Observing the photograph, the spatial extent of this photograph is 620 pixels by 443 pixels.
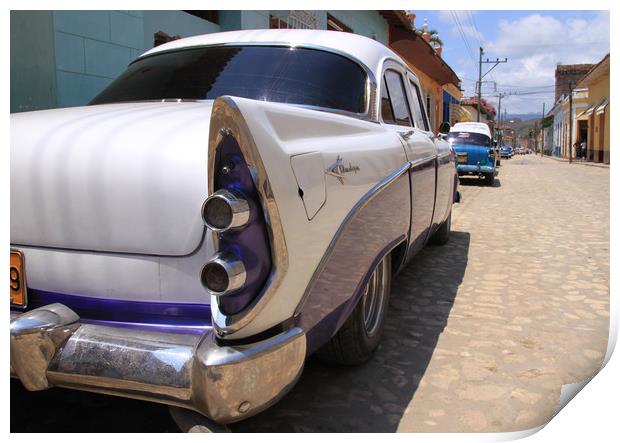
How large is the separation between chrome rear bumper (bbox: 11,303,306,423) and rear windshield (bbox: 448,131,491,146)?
13.6 m

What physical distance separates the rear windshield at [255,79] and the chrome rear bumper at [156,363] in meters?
1.37

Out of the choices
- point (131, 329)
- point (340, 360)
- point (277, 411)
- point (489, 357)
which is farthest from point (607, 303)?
point (131, 329)

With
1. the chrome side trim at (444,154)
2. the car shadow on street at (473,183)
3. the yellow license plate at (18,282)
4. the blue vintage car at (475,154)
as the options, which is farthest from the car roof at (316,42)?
the car shadow on street at (473,183)

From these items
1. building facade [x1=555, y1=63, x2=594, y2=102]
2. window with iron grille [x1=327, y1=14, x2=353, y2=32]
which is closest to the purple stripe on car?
window with iron grille [x1=327, y1=14, x2=353, y2=32]

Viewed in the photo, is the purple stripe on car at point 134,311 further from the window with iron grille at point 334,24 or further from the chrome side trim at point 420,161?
the window with iron grille at point 334,24

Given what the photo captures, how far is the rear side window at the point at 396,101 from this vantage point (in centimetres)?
320

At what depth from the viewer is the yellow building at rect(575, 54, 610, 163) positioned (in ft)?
99.5

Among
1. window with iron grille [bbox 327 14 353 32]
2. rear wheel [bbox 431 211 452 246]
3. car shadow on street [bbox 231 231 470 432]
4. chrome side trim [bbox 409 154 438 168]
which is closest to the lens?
car shadow on street [bbox 231 231 470 432]

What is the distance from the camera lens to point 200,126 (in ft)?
6.25

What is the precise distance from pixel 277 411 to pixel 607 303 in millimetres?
2705

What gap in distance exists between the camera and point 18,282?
1949 mm

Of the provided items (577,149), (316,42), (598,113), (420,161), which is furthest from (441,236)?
(577,149)

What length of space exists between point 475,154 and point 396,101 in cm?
1120

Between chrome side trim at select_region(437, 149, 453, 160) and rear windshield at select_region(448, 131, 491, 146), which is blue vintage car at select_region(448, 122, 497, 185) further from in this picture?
chrome side trim at select_region(437, 149, 453, 160)
